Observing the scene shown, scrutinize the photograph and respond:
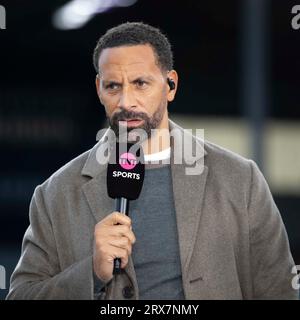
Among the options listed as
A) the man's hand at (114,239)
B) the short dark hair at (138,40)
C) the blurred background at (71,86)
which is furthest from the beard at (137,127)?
the blurred background at (71,86)

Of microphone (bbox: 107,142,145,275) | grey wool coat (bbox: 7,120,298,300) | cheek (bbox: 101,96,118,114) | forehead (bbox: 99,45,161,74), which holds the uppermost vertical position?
forehead (bbox: 99,45,161,74)

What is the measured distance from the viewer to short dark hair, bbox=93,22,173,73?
1.51m

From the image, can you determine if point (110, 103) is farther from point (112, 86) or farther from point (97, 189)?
point (97, 189)

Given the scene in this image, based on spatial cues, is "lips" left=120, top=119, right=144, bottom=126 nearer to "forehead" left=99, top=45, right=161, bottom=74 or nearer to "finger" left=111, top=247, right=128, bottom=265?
"forehead" left=99, top=45, right=161, bottom=74

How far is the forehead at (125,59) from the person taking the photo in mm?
1510

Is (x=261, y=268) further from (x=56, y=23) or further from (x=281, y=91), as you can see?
(x=281, y=91)

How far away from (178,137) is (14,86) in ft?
10.8

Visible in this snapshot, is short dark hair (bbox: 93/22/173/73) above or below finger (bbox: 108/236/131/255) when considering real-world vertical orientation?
above

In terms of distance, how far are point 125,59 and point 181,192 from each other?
291 millimetres

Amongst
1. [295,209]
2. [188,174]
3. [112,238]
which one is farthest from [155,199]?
[295,209]

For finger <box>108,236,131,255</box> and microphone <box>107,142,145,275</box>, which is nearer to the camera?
finger <box>108,236,131,255</box>

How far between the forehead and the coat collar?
0.13 metres

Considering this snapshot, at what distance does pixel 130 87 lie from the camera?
1.52 m

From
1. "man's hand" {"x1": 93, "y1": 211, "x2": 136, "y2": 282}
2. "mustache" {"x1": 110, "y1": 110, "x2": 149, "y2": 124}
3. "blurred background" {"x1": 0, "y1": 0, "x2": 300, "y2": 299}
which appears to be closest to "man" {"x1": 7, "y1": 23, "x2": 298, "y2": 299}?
"mustache" {"x1": 110, "y1": 110, "x2": 149, "y2": 124}
